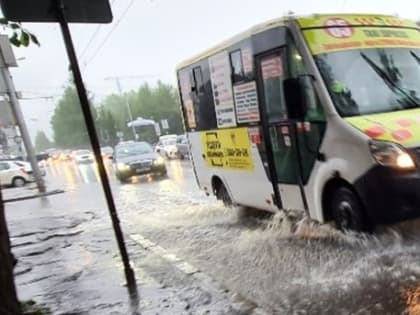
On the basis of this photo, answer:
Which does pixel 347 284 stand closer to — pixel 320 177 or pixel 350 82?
pixel 320 177

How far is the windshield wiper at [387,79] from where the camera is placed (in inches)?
248

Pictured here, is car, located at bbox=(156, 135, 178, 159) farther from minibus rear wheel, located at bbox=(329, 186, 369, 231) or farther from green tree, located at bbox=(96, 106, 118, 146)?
green tree, located at bbox=(96, 106, 118, 146)

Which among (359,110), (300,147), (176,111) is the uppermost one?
(359,110)

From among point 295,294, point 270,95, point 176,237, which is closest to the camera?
point 295,294

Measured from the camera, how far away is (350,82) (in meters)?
6.26

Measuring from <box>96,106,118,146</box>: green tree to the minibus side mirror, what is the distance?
81.2 metres

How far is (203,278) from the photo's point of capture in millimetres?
5734

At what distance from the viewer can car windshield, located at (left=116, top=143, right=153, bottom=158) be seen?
23375 mm

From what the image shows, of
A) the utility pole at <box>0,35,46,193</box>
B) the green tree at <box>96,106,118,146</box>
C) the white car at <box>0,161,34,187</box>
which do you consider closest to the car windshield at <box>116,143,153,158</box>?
the utility pole at <box>0,35,46,193</box>

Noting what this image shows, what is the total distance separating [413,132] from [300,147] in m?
1.48

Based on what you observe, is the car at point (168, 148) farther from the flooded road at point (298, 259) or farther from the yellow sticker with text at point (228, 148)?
the yellow sticker with text at point (228, 148)

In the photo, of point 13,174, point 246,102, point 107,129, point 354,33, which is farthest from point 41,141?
point 354,33

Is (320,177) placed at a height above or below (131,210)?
above

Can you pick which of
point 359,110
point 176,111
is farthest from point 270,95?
point 176,111
